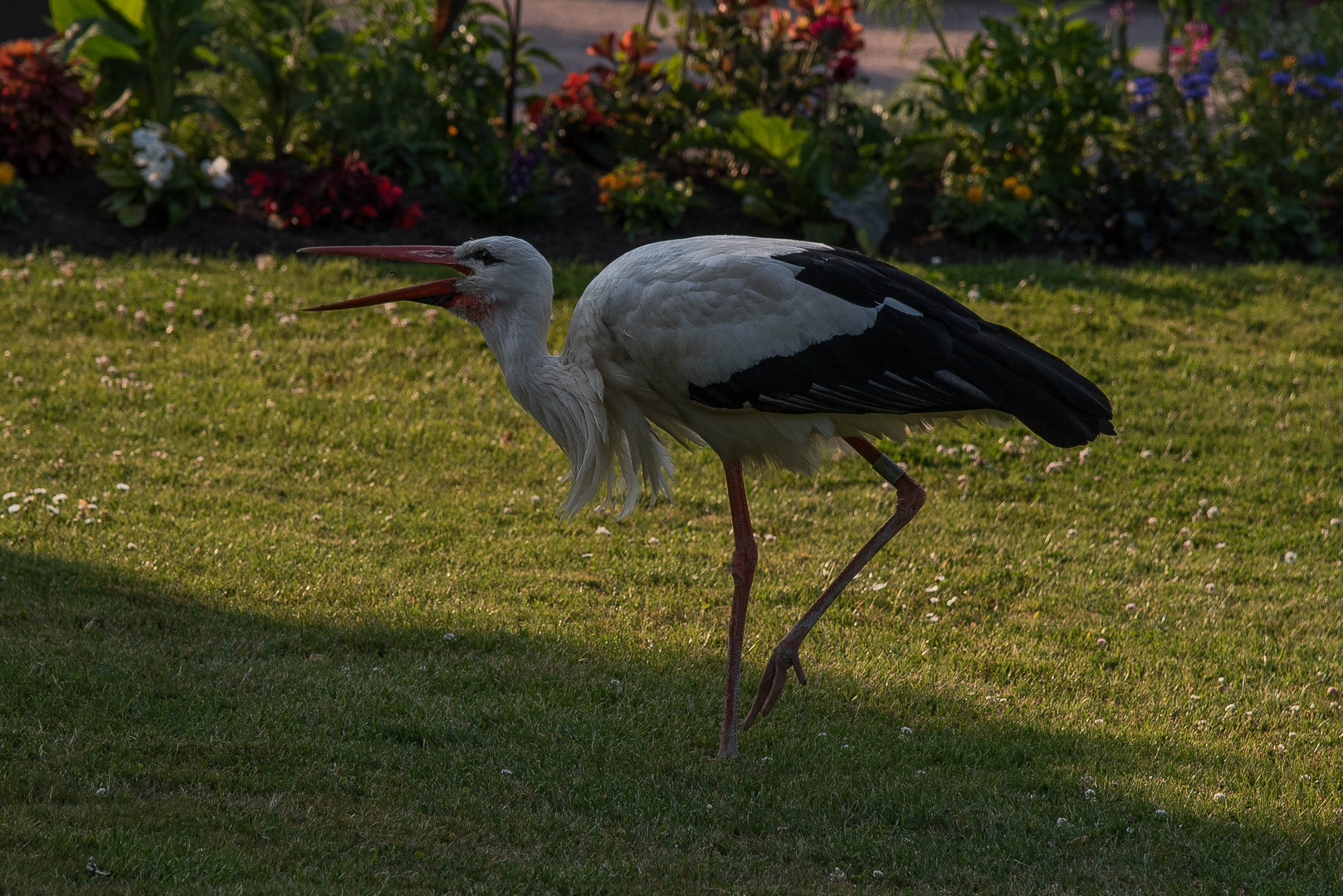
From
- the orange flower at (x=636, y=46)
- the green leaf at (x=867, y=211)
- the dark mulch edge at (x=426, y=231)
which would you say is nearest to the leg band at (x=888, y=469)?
the green leaf at (x=867, y=211)

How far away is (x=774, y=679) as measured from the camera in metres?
4.45

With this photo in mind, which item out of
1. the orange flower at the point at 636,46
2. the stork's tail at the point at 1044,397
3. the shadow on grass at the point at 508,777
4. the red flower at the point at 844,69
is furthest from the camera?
the orange flower at the point at 636,46

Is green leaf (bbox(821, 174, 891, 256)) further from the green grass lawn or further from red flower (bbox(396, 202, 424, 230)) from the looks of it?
red flower (bbox(396, 202, 424, 230))

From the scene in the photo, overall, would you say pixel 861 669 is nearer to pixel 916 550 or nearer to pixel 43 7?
pixel 916 550

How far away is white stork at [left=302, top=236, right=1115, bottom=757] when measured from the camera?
4.24 m

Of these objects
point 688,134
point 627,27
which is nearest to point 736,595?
point 688,134

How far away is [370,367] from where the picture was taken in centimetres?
761

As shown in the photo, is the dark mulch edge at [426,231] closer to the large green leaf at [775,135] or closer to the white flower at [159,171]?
A: the white flower at [159,171]

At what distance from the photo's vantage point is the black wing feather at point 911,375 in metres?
4.20

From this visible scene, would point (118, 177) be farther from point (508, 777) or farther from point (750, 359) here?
point (508, 777)

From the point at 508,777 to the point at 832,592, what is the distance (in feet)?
4.13

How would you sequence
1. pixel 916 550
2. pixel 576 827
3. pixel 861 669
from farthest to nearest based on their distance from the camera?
1. pixel 916 550
2. pixel 861 669
3. pixel 576 827

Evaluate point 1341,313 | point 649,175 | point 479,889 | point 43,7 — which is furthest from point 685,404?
point 43,7

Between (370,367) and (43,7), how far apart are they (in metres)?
8.01
